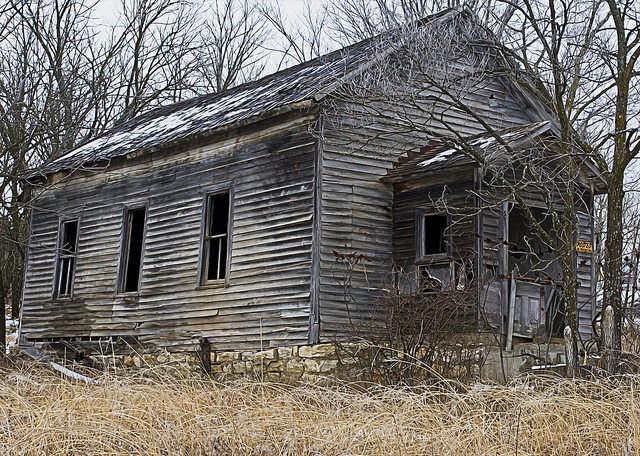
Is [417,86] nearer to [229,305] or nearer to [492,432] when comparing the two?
[229,305]

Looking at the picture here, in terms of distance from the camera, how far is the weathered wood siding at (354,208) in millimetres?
12195

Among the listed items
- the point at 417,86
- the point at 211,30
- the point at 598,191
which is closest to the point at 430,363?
the point at 417,86

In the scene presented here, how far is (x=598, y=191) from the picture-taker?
13.6m

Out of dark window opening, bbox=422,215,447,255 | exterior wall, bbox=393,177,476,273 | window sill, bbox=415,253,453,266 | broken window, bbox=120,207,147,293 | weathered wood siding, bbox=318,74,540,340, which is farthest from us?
broken window, bbox=120,207,147,293

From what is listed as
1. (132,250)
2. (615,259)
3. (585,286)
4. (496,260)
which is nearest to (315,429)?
(615,259)

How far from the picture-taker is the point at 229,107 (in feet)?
49.8

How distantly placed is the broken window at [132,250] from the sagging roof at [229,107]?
1.30 meters

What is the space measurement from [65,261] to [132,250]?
2105 mm

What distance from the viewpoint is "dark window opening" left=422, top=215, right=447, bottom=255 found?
12680mm

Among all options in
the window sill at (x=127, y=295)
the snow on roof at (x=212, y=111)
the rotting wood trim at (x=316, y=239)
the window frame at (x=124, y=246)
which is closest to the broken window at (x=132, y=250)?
the window frame at (x=124, y=246)

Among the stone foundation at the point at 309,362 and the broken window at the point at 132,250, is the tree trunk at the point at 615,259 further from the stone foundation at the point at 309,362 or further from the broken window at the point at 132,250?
the broken window at the point at 132,250

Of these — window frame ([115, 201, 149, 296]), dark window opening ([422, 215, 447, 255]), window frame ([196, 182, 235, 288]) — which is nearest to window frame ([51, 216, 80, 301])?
window frame ([115, 201, 149, 296])

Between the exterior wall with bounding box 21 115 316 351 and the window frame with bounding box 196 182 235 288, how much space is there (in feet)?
0.24

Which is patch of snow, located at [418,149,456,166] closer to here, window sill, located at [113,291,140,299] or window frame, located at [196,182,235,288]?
window frame, located at [196,182,235,288]
